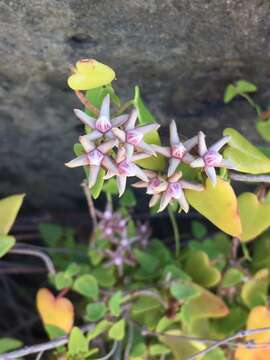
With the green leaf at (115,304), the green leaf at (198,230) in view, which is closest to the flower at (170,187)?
the green leaf at (115,304)

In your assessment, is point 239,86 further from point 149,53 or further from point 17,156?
Result: point 17,156

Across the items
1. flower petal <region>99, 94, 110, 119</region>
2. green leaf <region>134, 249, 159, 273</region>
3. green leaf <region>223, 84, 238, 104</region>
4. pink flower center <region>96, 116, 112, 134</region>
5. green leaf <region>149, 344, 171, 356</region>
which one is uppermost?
green leaf <region>223, 84, 238, 104</region>

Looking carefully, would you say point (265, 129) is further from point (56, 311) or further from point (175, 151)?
point (56, 311)

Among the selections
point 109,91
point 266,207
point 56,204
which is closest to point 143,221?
point 56,204

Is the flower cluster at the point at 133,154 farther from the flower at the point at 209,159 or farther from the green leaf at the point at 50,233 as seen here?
the green leaf at the point at 50,233

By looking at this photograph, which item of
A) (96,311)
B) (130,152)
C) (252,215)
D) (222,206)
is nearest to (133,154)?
(130,152)

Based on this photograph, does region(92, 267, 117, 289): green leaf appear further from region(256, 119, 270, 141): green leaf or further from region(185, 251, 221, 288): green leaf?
region(256, 119, 270, 141): green leaf

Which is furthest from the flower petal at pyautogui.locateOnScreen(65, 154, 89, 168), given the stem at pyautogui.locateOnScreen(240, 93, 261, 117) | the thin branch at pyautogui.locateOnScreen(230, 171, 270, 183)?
the stem at pyautogui.locateOnScreen(240, 93, 261, 117)
